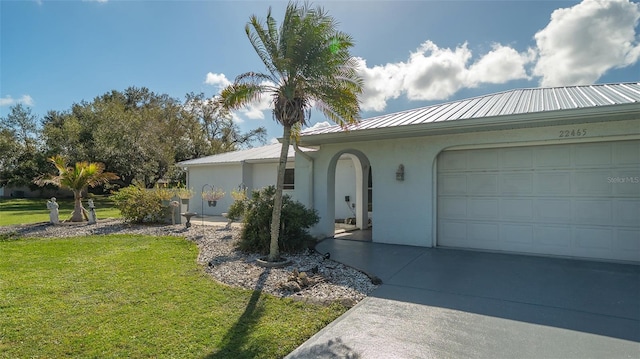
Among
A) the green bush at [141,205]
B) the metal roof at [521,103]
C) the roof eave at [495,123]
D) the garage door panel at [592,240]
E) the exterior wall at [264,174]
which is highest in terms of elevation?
the metal roof at [521,103]

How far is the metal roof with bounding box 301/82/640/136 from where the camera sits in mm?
6898

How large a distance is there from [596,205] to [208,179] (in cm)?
1695

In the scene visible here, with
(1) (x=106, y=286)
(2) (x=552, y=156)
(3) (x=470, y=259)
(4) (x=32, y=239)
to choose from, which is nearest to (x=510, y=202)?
(2) (x=552, y=156)

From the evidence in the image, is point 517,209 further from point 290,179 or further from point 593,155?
point 290,179

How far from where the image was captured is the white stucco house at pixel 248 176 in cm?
1500

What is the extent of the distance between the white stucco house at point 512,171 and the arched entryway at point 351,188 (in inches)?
8.0

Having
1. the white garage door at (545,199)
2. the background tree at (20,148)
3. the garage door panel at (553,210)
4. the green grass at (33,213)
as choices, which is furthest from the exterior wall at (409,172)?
the background tree at (20,148)

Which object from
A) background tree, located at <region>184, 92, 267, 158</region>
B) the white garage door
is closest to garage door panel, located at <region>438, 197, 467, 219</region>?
the white garage door

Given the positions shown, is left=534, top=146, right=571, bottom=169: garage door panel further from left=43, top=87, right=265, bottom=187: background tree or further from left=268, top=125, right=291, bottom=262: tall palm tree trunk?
left=43, top=87, right=265, bottom=187: background tree

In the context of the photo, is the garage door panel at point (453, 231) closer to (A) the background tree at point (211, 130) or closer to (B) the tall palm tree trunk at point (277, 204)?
(B) the tall palm tree trunk at point (277, 204)

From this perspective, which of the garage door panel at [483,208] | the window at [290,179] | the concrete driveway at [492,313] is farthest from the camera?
the window at [290,179]

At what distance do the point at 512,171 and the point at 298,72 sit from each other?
19.3 feet

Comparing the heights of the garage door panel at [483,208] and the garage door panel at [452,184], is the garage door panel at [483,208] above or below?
below

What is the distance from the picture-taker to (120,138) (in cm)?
2595
